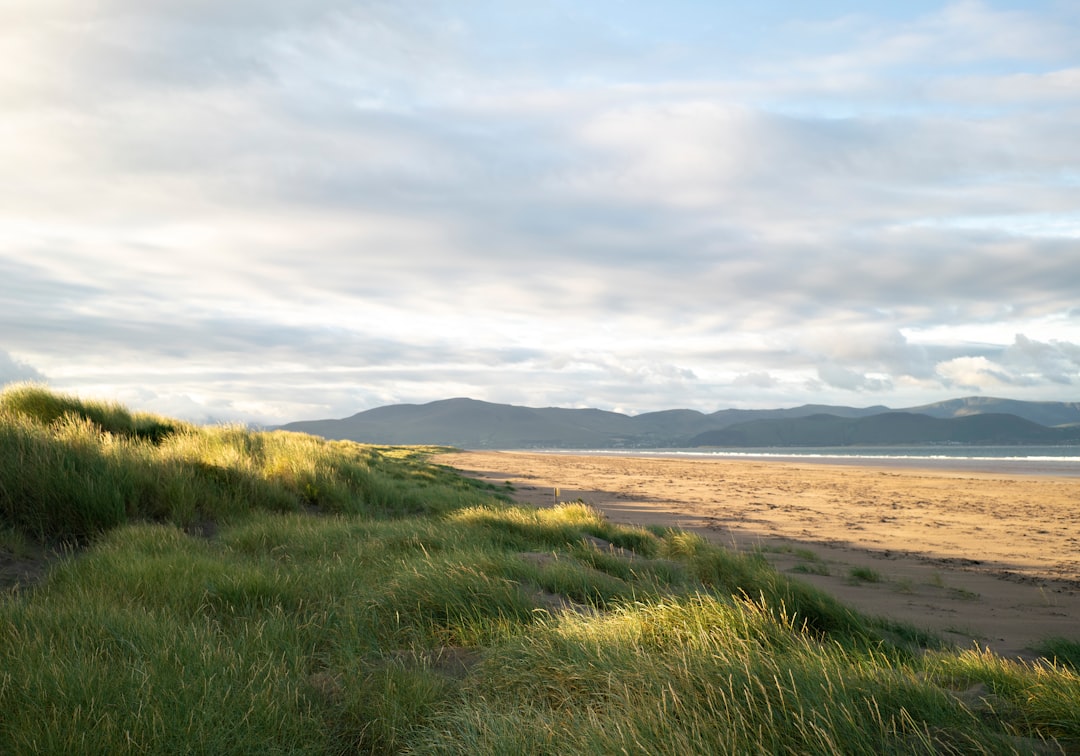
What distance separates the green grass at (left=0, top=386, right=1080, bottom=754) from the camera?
282 centimetres

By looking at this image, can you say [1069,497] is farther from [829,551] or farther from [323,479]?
[323,479]

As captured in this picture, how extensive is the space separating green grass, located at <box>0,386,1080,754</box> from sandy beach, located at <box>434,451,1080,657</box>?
250 cm

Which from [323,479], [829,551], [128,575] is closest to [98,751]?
[128,575]

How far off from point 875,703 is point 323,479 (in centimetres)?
1101

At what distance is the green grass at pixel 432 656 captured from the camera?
2.82 metres

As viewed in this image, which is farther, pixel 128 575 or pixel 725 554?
pixel 725 554

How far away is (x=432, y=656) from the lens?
15.3 ft

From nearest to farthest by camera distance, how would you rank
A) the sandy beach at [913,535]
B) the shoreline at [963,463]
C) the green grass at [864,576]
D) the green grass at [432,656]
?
1. the green grass at [432,656]
2. the sandy beach at [913,535]
3. the green grass at [864,576]
4. the shoreline at [963,463]

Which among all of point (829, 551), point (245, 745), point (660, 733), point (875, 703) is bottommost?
point (829, 551)

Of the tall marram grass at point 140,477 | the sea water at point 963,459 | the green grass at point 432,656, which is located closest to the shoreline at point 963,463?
the sea water at point 963,459

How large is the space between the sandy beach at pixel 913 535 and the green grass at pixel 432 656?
250 centimetres

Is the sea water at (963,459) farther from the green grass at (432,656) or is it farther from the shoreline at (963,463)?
the green grass at (432,656)

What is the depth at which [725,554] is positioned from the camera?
7.70 metres

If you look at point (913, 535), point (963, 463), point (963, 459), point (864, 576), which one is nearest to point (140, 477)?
point (864, 576)
